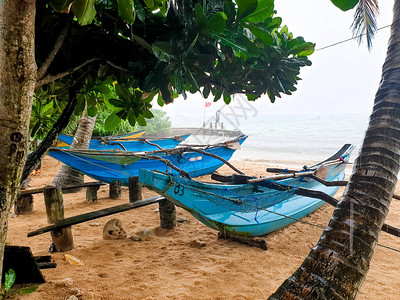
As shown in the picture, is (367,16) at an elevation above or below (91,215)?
above

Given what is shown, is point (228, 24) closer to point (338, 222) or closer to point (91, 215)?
point (338, 222)

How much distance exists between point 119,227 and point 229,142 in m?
4.52

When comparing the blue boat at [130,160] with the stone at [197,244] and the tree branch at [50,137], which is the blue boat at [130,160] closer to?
the stone at [197,244]

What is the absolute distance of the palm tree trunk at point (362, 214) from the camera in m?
0.99

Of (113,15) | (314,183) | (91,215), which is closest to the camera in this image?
(113,15)

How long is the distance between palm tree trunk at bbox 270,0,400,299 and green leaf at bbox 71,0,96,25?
124cm

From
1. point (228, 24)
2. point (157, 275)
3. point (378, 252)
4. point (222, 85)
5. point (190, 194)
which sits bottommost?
point (378, 252)

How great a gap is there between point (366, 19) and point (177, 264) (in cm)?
481

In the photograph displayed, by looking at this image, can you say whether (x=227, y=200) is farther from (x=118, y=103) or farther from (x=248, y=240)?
(x=118, y=103)

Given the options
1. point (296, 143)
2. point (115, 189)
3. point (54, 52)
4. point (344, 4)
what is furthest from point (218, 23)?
point (296, 143)

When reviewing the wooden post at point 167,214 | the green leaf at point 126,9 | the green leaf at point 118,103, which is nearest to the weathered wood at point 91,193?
the wooden post at point 167,214

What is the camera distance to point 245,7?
3.64ft

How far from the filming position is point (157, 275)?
8.46 ft

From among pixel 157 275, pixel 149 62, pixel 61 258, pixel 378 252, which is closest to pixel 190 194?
pixel 157 275
